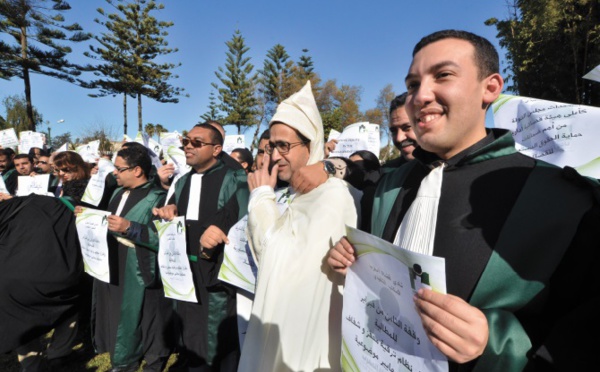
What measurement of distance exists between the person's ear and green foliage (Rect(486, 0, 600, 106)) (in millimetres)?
13030

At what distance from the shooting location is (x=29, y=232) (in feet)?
11.8

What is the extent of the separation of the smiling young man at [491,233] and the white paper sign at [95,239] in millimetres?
2893

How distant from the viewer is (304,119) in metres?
2.25

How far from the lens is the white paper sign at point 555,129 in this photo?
78.1 inches

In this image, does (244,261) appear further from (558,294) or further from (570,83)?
(570,83)

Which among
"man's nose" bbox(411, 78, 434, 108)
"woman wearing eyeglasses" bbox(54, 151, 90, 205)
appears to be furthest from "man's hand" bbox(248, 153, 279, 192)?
"woman wearing eyeglasses" bbox(54, 151, 90, 205)

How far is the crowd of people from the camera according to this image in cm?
99

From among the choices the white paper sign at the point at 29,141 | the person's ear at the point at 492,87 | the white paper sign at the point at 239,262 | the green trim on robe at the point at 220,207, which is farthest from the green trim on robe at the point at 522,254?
the white paper sign at the point at 29,141

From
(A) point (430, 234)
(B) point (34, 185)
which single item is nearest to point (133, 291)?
(B) point (34, 185)

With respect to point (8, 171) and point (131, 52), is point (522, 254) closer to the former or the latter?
point (8, 171)

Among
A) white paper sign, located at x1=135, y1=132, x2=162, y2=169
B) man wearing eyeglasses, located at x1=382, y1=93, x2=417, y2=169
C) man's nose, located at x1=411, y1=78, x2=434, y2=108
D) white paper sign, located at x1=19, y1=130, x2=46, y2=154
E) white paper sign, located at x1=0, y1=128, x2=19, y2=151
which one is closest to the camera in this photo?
man's nose, located at x1=411, y1=78, x2=434, y2=108

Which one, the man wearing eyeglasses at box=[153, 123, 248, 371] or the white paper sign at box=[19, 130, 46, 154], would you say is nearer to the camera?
the man wearing eyeglasses at box=[153, 123, 248, 371]

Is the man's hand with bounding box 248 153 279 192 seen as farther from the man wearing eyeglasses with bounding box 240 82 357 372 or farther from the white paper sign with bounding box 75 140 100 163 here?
the white paper sign with bounding box 75 140 100 163

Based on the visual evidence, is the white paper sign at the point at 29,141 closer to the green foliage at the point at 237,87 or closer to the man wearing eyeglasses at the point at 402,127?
the man wearing eyeglasses at the point at 402,127
